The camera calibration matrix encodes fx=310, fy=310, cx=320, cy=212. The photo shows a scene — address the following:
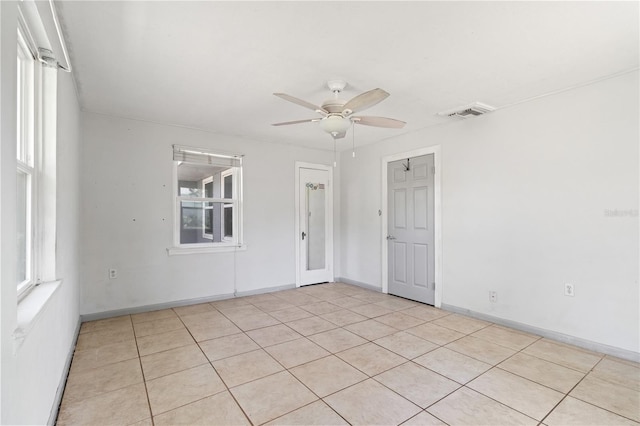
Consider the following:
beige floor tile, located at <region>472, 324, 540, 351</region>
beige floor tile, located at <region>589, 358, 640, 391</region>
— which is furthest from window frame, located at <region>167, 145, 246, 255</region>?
beige floor tile, located at <region>589, 358, 640, 391</region>

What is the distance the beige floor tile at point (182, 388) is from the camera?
6.81ft

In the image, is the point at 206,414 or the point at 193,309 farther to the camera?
the point at 193,309

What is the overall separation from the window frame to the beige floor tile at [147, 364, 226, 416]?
2111 mm

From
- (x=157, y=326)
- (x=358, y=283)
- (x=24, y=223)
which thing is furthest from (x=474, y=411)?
(x=358, y=283)

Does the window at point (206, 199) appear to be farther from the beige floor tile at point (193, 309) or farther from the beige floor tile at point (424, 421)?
the beige floor tile at point (424, 421)

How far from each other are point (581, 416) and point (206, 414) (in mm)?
2355

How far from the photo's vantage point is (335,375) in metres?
2.43

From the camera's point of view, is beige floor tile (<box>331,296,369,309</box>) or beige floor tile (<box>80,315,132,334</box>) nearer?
beige floor tile (<box>80,315,132,334</box>)

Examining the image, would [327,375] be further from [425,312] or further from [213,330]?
[425,312]

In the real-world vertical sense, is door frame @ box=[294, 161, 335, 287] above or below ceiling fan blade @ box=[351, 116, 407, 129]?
below

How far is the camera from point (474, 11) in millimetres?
1899

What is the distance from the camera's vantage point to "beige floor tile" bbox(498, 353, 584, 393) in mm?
2314

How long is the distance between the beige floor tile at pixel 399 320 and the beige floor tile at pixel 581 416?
5.16 ft

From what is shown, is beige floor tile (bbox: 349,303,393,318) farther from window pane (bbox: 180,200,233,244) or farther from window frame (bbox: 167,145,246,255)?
window pane (bbox: 180,200,233,244)
